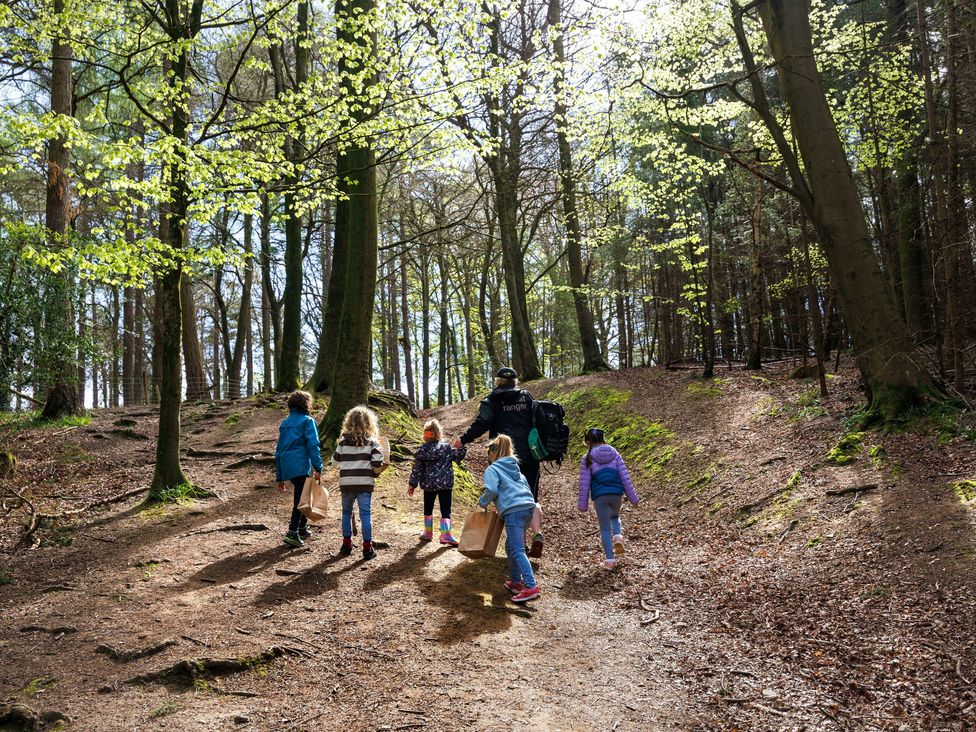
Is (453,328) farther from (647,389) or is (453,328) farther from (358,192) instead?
(358,192)

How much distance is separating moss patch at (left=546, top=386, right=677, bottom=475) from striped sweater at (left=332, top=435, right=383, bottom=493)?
577cm

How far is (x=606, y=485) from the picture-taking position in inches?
272

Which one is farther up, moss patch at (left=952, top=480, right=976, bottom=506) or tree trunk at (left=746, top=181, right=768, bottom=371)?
tree trunk at (left=746, top=181, right=768, bottom=371)

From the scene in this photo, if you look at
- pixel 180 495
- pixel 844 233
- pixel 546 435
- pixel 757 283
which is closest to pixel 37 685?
pixel 180 495

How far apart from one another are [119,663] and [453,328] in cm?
3207

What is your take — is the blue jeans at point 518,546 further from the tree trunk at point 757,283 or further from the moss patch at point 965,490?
the tree trunk at point 757,283

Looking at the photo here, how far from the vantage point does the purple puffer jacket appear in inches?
271

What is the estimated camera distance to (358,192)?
10.1 m

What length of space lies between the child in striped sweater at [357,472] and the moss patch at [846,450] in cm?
552

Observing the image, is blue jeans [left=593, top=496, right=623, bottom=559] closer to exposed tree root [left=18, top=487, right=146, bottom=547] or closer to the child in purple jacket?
the child in purple jacket

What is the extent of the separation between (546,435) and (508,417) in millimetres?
506

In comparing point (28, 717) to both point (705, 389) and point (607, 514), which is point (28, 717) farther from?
point (705, 389)

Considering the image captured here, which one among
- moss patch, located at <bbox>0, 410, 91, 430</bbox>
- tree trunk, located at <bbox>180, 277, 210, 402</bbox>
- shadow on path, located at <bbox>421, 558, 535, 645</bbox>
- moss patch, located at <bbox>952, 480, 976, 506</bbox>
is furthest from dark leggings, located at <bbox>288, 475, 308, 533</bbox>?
tree trunk, located at <bbox>180, 277, 210, 402</bbox>

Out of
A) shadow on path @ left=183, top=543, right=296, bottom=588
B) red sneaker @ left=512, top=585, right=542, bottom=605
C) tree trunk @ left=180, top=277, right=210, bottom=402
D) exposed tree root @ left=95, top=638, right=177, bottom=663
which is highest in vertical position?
tree trunk @ left=180, top=277, right=210, bottom=402
